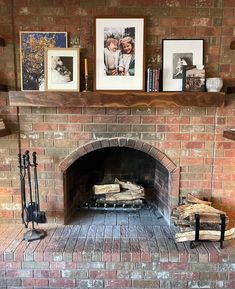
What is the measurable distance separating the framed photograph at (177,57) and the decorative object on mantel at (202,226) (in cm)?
98

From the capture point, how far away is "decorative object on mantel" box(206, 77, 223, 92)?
2.06 m

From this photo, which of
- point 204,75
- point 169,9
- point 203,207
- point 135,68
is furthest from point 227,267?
point 169,9

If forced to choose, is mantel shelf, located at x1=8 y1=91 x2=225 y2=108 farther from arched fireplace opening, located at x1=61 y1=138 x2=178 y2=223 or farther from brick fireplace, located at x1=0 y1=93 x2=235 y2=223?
arched fireplace opening, located at x1=61 y1=138 x2=178 y2=223

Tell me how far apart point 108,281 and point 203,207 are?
2.98 feet

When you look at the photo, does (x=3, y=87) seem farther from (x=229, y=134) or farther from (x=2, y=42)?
(x=229, y=134)

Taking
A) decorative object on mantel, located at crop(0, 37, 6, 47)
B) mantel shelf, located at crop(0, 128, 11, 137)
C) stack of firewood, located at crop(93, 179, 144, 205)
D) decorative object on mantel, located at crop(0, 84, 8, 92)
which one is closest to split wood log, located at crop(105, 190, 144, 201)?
stack of firewood, located at crop(93, 179, 144, 205)

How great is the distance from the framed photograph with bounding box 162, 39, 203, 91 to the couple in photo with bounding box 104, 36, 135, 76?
26 centimetres

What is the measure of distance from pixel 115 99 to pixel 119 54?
388 mm

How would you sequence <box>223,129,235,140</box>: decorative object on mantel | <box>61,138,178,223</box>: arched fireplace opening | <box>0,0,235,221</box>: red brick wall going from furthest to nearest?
<box>61,138,178,223</box>: arched fireplace opening → <box>0,0,235,221</box>: red brick wall → <box>223,129,235,140</box>: decorative object on mantel

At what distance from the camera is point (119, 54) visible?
2145 mm

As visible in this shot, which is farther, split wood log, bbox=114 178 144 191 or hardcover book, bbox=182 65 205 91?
split wood log, bbox=114 178 144 191

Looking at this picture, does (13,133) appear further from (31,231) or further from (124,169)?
(124,169)

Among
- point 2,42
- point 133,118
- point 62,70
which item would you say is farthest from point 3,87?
point 133,118

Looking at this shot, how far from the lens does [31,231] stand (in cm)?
213
